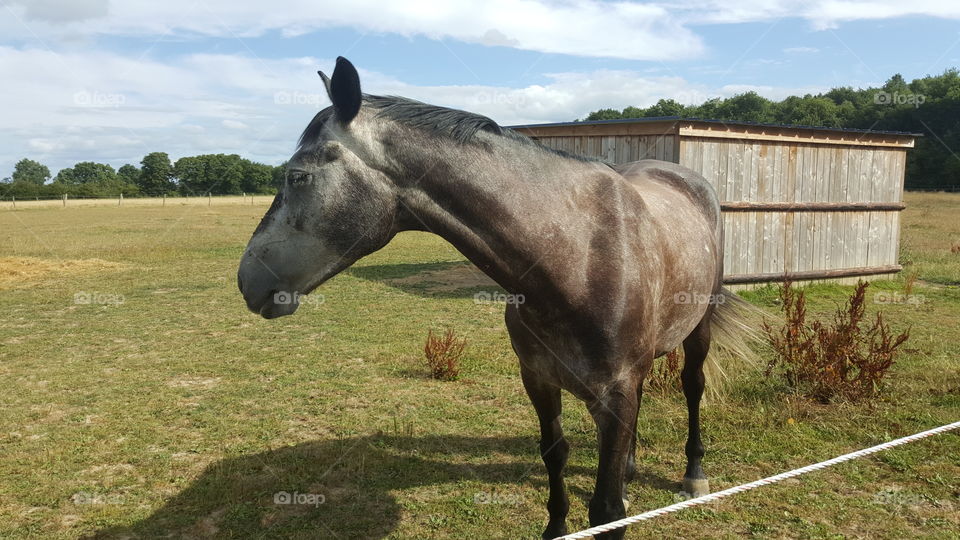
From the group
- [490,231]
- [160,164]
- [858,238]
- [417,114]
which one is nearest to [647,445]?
[490,231]

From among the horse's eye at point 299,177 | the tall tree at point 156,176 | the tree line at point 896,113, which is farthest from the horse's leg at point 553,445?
the tall tree at point 156,176

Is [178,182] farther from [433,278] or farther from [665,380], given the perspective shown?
[665,380]

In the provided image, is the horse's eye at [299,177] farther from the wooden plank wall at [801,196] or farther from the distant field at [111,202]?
the distant field at [111,202]

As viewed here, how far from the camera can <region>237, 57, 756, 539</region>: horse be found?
2.24 meters

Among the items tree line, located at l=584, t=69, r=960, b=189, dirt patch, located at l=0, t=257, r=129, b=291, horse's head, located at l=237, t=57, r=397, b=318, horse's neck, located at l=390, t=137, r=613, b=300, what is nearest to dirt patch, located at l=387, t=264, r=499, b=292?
dirt patch, located at l=0, t=257, r=129, b=291

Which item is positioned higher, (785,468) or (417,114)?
(417,114)

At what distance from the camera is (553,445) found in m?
3.61

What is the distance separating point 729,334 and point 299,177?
390 centimetres

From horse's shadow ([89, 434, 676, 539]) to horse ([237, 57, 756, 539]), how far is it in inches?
61.7

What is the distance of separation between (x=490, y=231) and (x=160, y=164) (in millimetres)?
84917

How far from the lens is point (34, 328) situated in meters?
9.41

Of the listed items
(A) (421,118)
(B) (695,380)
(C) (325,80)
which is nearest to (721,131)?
(B) (695,380)

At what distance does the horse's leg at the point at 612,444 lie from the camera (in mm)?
2795

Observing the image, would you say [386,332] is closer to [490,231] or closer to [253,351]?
[253,351]
